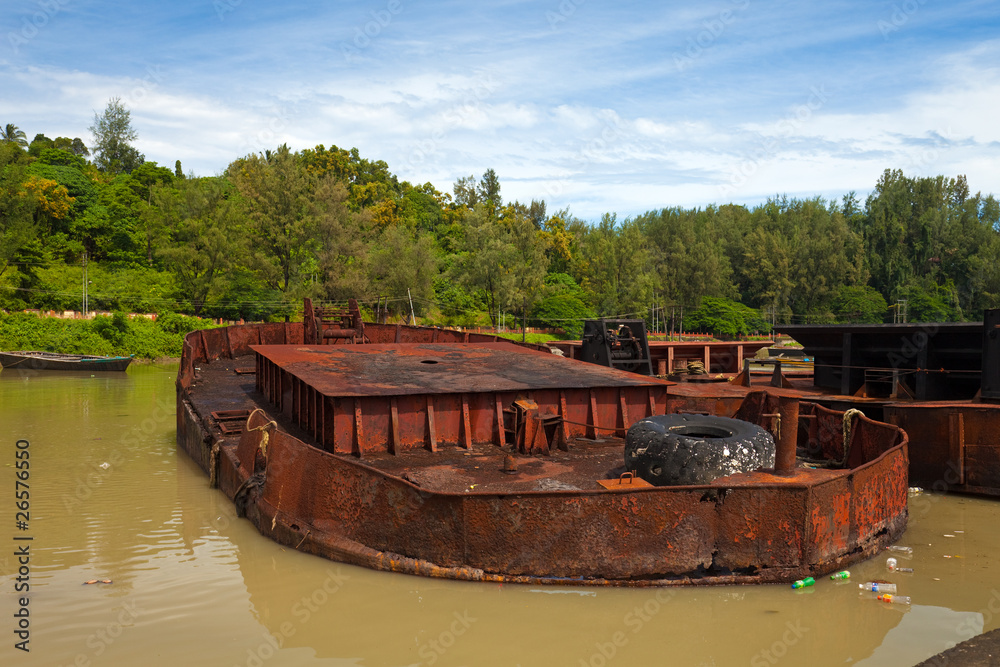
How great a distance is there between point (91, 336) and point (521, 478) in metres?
44.8

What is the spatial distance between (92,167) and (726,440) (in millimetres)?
96757

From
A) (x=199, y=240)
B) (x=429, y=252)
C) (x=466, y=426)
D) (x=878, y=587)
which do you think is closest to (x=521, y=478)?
(x=466, y=426)

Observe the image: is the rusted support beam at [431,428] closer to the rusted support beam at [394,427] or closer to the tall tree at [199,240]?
the rusted support beam at [394,427]

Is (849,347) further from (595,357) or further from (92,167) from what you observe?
(92,167)

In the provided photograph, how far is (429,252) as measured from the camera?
60.1 meters

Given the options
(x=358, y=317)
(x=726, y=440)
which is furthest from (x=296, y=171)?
(x=726, y=440)

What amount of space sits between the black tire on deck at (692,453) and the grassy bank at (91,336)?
44.0 meters

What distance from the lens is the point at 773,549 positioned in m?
7.45

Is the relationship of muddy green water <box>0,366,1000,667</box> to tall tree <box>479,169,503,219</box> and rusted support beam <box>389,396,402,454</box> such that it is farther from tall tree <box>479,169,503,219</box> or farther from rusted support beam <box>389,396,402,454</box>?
tall tree <box>479,169,503,219</box>

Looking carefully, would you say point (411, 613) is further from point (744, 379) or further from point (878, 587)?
point (744, 379)

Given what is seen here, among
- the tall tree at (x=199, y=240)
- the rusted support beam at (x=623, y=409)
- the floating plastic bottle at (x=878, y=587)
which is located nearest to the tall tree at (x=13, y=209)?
the tall tree at (x=199, y=240)

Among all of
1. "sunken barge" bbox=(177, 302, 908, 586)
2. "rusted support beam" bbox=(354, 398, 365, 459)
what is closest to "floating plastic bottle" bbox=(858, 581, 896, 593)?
"sunken barge" bbox=(177, 302, 908, 586)

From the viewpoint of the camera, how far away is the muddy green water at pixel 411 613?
6367 mm

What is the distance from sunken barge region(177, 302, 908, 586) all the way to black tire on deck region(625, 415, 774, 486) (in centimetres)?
24
